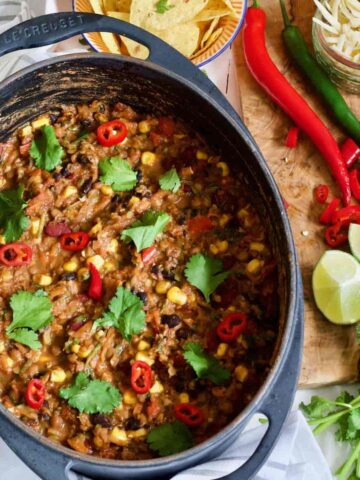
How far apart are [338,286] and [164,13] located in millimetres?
1790

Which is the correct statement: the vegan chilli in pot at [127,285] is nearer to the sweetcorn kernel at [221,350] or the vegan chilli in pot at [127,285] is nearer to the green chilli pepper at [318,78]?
the sweetcorn kernel at [221,350]

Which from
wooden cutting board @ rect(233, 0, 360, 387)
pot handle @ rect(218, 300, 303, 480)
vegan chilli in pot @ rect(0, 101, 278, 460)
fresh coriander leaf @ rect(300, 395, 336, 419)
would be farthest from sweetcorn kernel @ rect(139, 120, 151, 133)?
fresh coriander leaf @ rect(300, 395, 336, 419)

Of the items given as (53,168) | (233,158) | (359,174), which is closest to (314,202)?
(359,174)

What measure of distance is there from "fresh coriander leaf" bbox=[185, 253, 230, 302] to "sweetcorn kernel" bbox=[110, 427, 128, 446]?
2.45ft

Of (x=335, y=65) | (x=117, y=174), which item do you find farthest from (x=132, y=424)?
(x=335, y=65)

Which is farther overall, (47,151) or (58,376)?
(47,151)

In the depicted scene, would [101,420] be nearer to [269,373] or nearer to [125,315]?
[125,315]

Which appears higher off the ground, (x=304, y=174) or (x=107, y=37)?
(x=107, y=37)

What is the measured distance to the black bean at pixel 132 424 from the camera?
11.5 feet

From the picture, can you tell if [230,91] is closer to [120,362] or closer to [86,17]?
[86,17]

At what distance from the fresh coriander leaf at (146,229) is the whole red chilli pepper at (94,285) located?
217mm

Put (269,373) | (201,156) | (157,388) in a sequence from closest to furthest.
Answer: (269,373), (157,388), (201,156)

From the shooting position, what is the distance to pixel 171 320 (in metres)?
3.65

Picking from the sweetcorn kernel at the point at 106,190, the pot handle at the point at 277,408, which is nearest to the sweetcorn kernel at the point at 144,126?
the sweetcorn kernel at the point at 106,190
